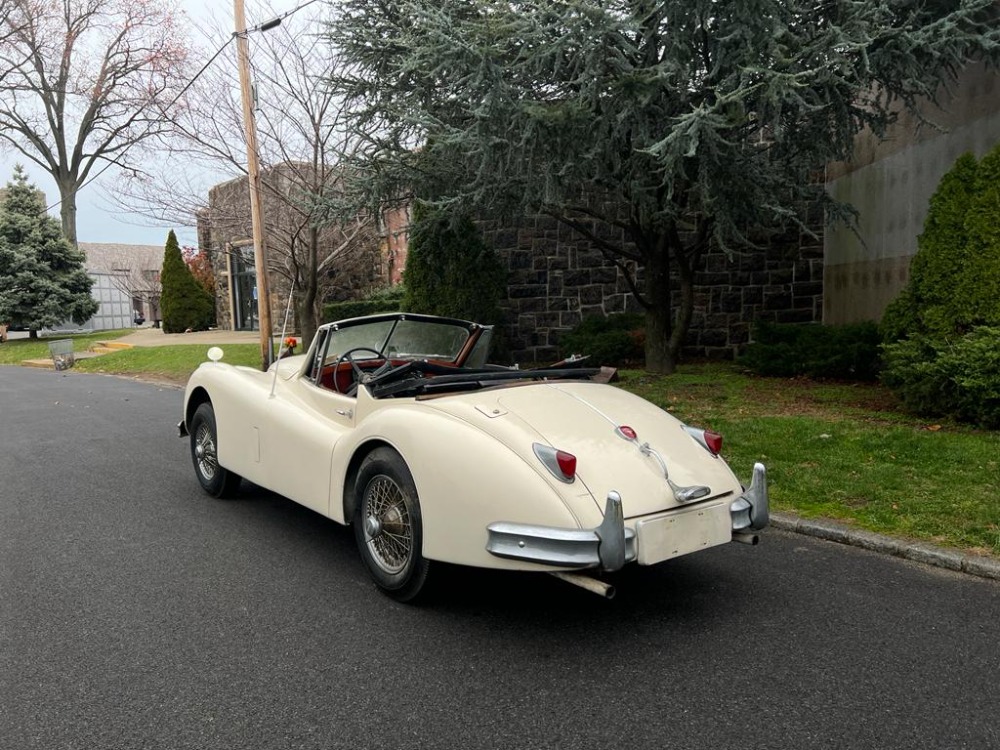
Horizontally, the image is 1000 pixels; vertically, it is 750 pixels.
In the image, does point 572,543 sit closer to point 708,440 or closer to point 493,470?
point 493,470

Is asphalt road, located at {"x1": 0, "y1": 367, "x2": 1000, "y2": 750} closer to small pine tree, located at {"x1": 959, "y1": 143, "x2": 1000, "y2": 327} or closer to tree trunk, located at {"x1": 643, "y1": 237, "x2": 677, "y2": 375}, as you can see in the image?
small pine tree, located at {"x1": 959, "y1": 143, "x2": 1000, "y2": 327}

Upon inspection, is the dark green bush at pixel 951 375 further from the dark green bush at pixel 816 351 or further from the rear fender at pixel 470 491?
the rear fender at pixel 470 491

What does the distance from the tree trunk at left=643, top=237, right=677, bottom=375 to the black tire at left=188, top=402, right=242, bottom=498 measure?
22.9 ft

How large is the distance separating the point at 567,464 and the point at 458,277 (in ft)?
36.1

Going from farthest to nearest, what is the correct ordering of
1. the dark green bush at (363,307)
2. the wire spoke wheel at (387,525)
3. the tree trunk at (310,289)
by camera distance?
1. the dark green bush at (363,307)
2. the tree trunk at (310,289)
3. the wire spoke wheel at (387,525)

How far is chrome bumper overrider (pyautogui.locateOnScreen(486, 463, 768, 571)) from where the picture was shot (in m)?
3.10

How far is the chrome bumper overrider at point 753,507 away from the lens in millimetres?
3617

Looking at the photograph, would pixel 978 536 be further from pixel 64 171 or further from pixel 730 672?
pixel 64 171

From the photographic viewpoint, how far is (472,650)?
3.26 metres

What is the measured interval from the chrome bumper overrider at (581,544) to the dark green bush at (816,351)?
7626mm

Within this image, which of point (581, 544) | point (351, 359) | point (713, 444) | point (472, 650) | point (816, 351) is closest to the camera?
point (581, 544)

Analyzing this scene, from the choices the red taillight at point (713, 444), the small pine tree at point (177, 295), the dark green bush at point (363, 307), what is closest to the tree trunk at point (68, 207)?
the small pine tree at point (177, 295)

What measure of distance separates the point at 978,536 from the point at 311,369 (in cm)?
411

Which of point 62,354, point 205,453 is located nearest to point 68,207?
point 62,354
